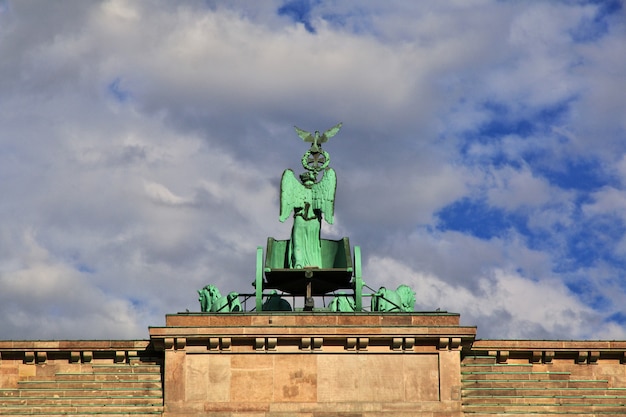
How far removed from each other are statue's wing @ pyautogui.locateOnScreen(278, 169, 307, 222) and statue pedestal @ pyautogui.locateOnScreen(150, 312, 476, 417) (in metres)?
5.58

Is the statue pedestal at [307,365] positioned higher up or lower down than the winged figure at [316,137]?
lower down

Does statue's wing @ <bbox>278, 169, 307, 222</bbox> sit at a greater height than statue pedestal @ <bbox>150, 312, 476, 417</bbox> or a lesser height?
greater

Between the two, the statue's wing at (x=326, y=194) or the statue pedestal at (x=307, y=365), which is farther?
the statue's wing at (x=326, y=194)

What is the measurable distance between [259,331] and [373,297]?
5.59 m

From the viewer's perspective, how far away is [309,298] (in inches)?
2926

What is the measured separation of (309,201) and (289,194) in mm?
837

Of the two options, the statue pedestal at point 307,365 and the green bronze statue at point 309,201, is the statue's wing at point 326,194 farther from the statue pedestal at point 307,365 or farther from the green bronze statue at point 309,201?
the statue pedestal at point 307,365

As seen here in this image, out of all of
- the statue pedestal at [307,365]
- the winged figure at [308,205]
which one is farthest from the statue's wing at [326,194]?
the statue pedestal at [307,365]

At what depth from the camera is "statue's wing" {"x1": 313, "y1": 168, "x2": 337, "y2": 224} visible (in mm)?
76125

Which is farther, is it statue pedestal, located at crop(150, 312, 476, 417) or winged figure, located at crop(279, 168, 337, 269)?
winged figure, located at crop(279, 168, 337, 269)

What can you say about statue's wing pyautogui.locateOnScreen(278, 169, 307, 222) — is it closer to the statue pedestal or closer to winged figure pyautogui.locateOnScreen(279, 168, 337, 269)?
winged figure pyautogui.locateOnScreen(279, 168, 337, 269)

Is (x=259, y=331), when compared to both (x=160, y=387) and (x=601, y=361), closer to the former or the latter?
(x=160, y=387)

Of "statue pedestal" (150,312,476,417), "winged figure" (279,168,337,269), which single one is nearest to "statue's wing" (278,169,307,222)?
"winged figure" (279,168,337,269)

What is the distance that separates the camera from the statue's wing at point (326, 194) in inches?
2997
